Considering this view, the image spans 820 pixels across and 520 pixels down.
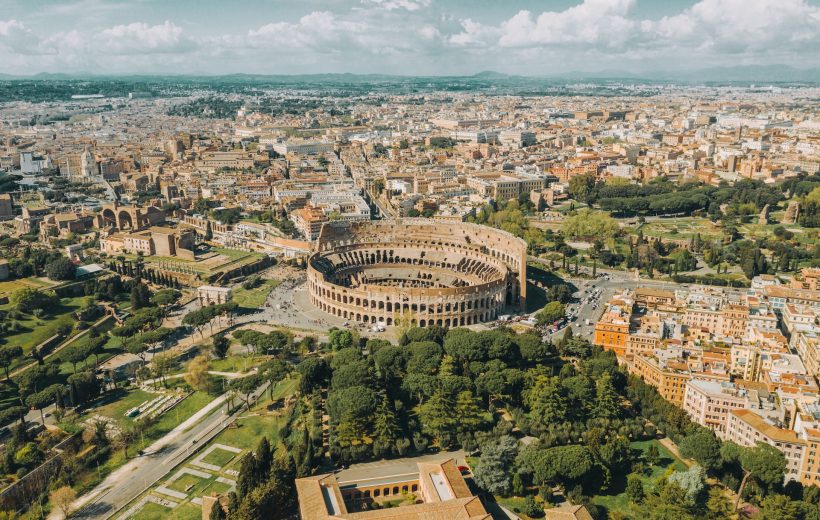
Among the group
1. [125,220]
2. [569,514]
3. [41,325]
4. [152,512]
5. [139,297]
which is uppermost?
[125,220]

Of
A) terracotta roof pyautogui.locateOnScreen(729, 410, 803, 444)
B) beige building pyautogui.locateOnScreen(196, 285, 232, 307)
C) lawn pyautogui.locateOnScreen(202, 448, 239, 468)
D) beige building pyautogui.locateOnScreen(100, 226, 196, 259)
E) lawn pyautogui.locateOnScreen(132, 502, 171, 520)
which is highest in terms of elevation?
beige building pyautogui.locateOnScreen(100, 226, 196, 259)

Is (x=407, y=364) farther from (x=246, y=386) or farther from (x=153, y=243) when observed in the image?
(x=153, y=243)

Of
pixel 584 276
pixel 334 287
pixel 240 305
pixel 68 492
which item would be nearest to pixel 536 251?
pixel 584 276

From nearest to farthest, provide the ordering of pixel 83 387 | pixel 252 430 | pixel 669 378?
pixel 252 430, pixel 669 378, pixel 83 387

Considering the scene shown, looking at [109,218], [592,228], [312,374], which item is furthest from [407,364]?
[109,218]

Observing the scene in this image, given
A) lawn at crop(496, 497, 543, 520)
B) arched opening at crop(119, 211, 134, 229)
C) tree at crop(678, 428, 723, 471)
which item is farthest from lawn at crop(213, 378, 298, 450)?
arched opening at crop(119, 211, 134, 229)

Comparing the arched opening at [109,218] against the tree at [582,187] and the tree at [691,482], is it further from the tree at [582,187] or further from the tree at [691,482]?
the tree at [691,482]

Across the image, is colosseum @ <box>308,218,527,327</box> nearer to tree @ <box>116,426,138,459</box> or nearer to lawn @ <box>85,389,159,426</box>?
lawn @ <box>85,389,159,426</box>
